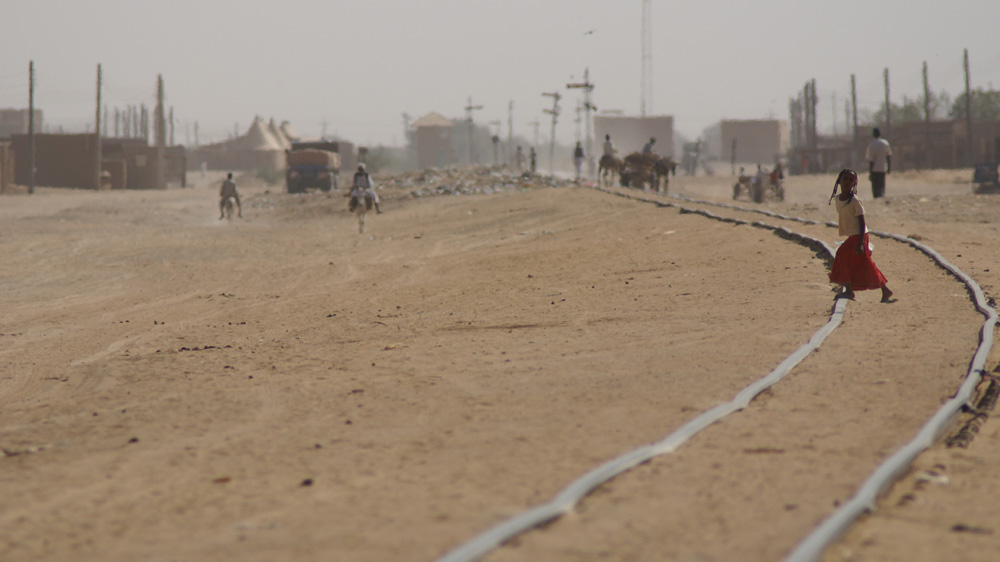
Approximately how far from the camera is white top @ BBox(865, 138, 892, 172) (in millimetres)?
21050

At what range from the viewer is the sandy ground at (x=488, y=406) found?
4.00m

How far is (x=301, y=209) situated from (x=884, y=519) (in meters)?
33.2

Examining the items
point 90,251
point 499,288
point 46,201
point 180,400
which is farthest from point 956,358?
point 46,201

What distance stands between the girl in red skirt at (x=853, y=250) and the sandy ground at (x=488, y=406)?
12.9 inches

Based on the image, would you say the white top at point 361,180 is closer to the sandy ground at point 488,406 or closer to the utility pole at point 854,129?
the sandy ground at point 488,406

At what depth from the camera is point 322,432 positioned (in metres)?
5.91

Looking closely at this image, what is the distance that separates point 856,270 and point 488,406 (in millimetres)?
4433

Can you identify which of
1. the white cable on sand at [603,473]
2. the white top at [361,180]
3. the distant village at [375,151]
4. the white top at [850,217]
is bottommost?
the white cable on sand at [603,473]

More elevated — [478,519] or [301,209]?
[301,209]

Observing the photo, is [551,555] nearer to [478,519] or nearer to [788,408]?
[478,519]

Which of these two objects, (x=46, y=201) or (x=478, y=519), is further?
(x=46, y=201)

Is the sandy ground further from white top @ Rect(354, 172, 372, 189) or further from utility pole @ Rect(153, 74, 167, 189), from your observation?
utility pole @ Rect(153, 74, 167, 189)

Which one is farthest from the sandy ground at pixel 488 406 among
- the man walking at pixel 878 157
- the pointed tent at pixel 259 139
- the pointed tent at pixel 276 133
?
the pointed tent at pixel 276 133

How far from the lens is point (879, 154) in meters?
21.3
